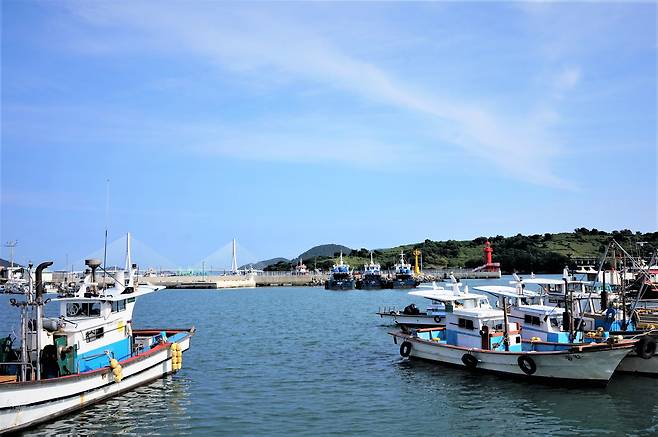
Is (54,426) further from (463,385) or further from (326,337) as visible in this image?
(326,337)

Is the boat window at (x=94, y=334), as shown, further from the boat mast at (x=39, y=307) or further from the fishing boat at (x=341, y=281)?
the fishing boat at (x=341, y=281)

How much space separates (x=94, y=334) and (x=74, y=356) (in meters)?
2.54

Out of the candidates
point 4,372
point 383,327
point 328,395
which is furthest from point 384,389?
A: point 383,327

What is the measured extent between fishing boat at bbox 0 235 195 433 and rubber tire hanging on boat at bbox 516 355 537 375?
56.6 ft

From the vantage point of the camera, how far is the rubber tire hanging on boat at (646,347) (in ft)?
95.7

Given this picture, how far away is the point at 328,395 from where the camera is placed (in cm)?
2819

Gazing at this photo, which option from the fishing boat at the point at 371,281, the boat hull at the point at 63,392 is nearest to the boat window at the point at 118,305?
the boat hull at the point at 63,392

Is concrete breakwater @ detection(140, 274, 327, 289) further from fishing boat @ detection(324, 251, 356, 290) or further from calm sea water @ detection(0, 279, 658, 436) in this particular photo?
calm sea water @ detection(0, 279, 658, 436)

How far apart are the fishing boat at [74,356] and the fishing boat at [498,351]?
46.8ft

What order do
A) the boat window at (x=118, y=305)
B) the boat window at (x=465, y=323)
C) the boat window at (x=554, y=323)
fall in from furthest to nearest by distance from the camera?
1. the boat window at (x=554, y=323)
2. the boat window at (x=465, y=323)
3. the boat window at (x=118, y=305)

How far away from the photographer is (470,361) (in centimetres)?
3200

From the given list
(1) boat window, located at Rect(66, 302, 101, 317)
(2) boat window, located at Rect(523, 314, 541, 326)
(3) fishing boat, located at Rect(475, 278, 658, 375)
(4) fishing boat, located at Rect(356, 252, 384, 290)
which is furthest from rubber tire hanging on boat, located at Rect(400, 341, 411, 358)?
(4) fishing boat, located at Rect(356, 252, 384, 290)

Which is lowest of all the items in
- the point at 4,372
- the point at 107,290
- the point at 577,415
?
the point at 577,415

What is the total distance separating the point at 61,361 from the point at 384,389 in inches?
555
